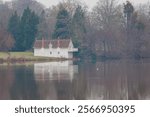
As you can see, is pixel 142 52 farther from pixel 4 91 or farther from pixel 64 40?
pixel 4 91

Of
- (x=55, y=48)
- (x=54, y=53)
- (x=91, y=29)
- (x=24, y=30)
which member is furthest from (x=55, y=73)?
(x=91, y=29)

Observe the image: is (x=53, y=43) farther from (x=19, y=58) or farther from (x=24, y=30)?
(x=19, y=58)

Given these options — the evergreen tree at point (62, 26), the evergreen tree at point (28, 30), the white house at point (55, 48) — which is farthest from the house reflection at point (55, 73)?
the evergreen tree at point (62, 26)

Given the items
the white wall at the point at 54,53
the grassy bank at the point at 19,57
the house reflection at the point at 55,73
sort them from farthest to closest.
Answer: the white wall at the point at 54,53 < the grassy bank at the point at 19,57 < the house reflection at the point at 55,73

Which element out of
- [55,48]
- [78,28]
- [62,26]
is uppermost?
[62,26]

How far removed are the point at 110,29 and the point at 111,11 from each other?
3.77 meters

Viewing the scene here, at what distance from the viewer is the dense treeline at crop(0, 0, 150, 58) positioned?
71375 mm

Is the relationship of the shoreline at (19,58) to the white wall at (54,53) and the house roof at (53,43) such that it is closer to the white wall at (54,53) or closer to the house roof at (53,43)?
the white wall at (54,53)

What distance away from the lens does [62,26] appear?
72438 millimetres

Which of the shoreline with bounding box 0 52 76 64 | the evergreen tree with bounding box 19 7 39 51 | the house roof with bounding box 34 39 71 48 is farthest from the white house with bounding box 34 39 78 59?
the shoreline with bounding box 0 52 76 64

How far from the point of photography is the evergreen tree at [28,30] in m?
71.3

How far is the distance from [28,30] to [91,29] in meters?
11.3

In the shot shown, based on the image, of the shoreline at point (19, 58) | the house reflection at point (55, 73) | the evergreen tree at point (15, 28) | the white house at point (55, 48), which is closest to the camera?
the house reflection at point (55, 73)

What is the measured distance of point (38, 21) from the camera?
244 ft
